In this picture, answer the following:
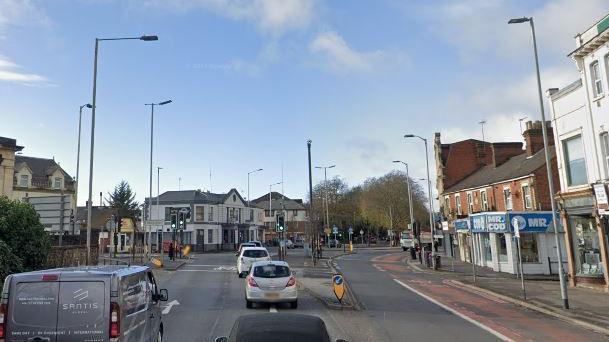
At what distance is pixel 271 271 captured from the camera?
1689 cm

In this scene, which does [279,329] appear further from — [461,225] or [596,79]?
[461,225]

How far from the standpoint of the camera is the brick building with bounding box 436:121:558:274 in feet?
106

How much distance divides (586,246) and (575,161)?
434 centimetres

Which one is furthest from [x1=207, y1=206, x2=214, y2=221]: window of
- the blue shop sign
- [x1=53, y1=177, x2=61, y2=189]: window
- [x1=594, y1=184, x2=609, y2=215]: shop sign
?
[x1=594, y1=184, x2=609, y2=215]: shop sign

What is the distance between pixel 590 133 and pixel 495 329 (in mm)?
12895

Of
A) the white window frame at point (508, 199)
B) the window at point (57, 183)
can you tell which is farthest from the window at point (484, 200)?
the window at point (57, 183)

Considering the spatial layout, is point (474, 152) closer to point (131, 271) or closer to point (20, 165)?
point (131, 271)

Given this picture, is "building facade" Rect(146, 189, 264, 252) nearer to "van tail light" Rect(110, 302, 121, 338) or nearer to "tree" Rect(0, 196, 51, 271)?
"tree" Rect(0, 196, 51, 271)

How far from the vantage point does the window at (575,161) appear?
23039 mm

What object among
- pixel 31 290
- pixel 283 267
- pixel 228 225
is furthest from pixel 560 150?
pixel 228 225

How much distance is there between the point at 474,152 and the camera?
173 ft

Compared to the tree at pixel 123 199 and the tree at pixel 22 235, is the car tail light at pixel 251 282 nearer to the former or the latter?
the tree at pixel 22 235

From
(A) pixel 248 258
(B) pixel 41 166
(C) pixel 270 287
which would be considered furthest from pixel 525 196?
(B) pixel 41 166

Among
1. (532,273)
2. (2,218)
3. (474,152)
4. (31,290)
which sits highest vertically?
(474,152)
